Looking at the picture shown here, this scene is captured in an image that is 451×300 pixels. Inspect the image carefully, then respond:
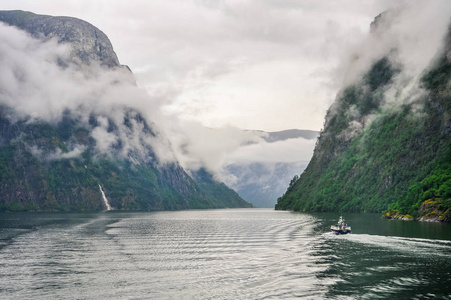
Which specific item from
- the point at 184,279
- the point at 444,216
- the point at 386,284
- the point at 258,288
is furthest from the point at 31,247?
the point at 444,216

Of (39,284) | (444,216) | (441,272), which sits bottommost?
(39,284)

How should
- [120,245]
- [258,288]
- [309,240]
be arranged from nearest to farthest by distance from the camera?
[258,288] < [120,245] < [309,240]

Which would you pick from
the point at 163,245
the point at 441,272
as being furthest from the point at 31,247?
the point at 441,272

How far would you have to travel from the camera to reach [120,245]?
97750 mm

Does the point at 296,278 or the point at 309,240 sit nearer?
the point at 296,278

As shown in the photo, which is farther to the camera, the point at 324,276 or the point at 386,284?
the point at 324,276

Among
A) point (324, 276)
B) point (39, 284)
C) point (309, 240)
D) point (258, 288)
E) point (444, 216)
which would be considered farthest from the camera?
point (444, 216)

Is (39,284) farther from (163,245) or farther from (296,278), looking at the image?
(163,245)

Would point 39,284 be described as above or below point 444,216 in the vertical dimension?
below

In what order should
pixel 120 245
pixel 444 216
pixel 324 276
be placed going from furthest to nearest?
pixel 444 216, pixel 120 245, pixel 324 276

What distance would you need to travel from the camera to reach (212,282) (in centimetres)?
5762

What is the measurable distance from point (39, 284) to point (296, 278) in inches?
1399

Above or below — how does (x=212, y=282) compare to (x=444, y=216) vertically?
below

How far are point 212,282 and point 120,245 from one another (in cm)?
4629
